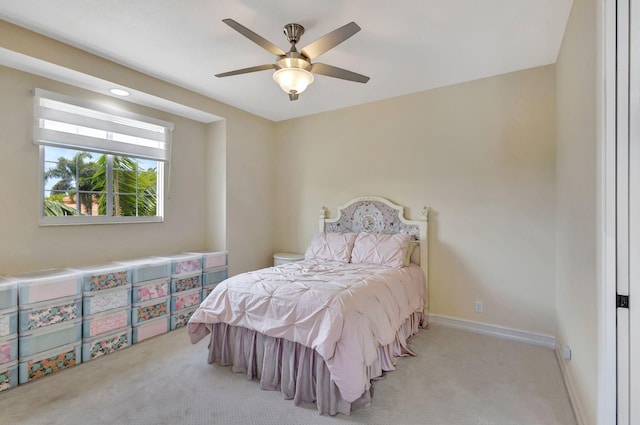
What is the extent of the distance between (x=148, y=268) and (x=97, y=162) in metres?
1.30

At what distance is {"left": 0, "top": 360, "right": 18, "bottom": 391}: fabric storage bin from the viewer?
222 centimetres

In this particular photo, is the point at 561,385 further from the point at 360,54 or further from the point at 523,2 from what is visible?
the point at 360,54

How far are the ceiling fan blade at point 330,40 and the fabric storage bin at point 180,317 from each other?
3.05 m

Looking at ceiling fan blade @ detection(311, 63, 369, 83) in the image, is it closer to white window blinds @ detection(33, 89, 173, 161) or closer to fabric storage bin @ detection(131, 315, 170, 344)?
white window blinds @ detection(33, 89, 173, 161)

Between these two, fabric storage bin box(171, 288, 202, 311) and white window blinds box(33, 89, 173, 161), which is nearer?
white window blinds box(33, 89, 173, 161)

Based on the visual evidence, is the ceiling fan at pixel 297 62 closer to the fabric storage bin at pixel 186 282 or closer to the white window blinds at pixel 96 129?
the white window blinds at pixel 96 129

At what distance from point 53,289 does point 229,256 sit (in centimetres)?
191

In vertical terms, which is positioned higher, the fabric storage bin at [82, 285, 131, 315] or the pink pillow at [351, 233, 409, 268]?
the pink pillow at [351, 233, 409, 268]

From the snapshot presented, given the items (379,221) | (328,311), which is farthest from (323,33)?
(379,221)

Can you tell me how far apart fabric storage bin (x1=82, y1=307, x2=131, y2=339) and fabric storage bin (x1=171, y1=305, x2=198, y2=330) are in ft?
1.60

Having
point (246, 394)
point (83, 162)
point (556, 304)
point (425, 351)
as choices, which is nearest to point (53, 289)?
point (83, 162)

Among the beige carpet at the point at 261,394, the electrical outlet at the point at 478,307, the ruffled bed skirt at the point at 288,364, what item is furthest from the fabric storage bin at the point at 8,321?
the electrical outlet at the point at 478,307

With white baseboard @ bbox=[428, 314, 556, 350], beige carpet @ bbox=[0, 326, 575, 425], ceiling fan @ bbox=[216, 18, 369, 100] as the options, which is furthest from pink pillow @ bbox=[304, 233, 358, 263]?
ceiling fan @ bbox=[216, 18, 369, 100]

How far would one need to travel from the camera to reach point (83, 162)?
3.16m
